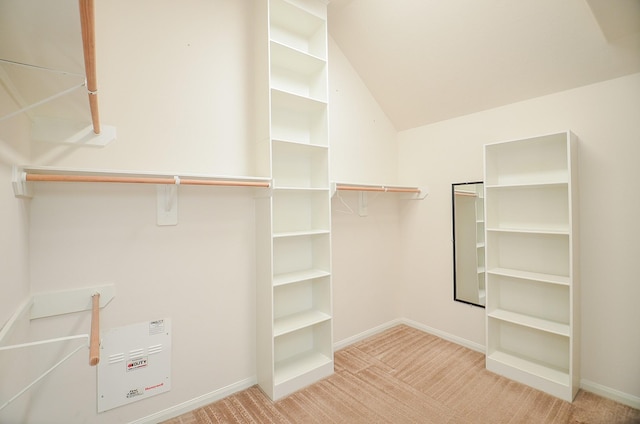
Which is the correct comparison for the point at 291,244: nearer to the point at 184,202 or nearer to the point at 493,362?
the point at 184,202

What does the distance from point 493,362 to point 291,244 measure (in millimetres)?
1925

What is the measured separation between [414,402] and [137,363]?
187 cm

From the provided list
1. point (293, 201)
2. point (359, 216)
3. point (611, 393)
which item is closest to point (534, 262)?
point (611, 393)

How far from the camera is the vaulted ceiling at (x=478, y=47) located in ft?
6.26

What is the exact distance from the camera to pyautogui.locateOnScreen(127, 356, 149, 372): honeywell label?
1803 millimetres

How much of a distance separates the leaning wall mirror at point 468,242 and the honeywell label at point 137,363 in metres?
2.70

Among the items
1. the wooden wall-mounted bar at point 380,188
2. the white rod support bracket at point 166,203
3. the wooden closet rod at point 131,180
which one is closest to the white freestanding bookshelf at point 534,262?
the wooden wall-mounted bar at point 380,188

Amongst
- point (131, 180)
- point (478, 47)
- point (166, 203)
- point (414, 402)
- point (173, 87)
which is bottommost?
point (414, 402)

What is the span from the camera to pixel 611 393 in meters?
2.04

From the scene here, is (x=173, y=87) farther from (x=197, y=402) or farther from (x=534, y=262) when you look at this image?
(x=534, y=262)

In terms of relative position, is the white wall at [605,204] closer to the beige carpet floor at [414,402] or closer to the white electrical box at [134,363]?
the beige carpet floor at [414,402]

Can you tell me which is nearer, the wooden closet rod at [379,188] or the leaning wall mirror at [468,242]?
the wooden closet rod at [379,188]

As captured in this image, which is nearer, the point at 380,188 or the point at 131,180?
the point at 131,180

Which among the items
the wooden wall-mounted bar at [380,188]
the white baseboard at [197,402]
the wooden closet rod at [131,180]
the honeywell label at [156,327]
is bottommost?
the white baseboard at [197,402]
